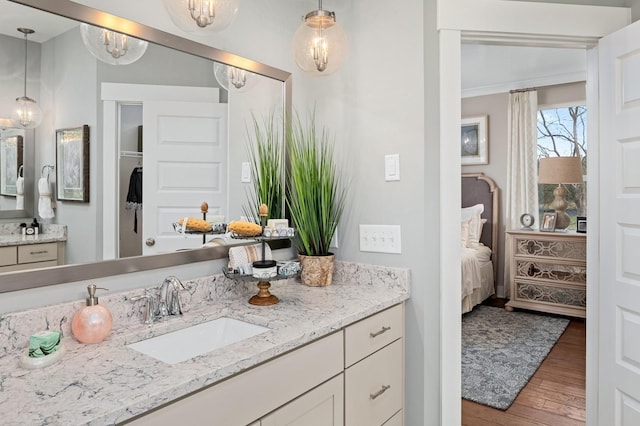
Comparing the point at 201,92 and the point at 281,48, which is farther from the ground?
the point at 281,48

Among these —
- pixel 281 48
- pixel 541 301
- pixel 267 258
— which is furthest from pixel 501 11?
pixel 541 301

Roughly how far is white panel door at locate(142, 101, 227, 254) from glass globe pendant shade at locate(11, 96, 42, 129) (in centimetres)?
35

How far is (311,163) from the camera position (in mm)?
1925

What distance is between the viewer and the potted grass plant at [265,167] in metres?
1.92

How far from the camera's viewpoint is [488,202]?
16.6 ft

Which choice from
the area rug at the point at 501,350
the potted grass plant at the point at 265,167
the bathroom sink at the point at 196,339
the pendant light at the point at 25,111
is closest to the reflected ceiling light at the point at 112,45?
the pendant light at the point at 25,111

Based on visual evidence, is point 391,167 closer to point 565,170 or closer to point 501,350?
point 501,350

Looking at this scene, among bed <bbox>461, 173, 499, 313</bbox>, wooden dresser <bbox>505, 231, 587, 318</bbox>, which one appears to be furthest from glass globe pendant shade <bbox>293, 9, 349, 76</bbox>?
wooden dresser <bbox>505, 231, 587, 318</bbox>

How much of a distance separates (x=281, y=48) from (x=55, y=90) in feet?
3.58

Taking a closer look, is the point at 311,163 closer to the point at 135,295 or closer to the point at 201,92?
the point at 201,92

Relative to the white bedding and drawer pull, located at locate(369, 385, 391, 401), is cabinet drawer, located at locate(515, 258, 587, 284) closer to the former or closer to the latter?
the white bedding

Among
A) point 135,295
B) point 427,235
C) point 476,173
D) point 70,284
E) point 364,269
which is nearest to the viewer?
point 70,284

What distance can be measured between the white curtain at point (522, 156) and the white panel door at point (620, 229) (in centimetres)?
302

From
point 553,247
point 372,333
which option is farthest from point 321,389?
point 553,247
